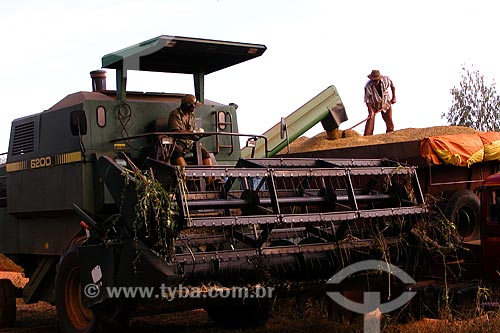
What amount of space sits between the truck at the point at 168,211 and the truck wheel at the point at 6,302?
0.02 metres

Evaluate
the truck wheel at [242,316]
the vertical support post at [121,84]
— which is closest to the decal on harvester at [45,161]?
the vertical support post at [121,84]

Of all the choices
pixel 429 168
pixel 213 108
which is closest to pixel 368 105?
pixel 429 168

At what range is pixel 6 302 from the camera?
9953 mm

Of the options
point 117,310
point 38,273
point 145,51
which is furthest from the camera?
point 38,273

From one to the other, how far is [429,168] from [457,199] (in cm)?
58

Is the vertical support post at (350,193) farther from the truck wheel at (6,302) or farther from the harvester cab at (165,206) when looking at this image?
the truck wheel at (6,302)

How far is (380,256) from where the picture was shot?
7793 mm

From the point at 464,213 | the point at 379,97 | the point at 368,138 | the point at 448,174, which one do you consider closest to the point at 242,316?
the point at 464,213

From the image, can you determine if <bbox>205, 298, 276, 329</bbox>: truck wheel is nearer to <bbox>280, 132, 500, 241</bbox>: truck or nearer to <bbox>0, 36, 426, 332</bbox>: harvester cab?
<bbox>0, 36, 426, 332</bbox>: harvester cab

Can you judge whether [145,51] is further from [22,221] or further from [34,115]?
[22,221]

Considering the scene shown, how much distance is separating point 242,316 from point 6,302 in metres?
3.05

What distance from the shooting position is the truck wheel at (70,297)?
803cm

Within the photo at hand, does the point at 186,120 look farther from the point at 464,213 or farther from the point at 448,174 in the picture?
the point at 464,213

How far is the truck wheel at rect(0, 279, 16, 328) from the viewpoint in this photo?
391 inches
